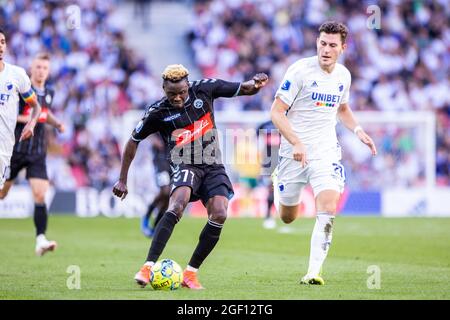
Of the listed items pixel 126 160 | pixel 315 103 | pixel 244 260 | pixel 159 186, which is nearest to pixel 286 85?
pixel 315 103

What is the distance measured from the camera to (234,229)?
65.8 feet

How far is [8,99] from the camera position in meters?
10.7

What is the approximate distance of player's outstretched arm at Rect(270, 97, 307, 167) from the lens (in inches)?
372

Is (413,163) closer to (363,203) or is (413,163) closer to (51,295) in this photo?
(363,203)

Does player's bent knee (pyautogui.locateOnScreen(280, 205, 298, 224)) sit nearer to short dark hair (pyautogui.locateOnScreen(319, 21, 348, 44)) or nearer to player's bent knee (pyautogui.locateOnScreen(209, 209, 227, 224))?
player's bent knee (pyautogui.locateOnScreen(209, 209, 227, 224))

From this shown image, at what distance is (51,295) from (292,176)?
10.3ft

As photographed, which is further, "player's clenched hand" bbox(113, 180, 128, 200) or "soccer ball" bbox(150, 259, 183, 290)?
"player's clenched hand" bbox(113, 180, 128, 200)

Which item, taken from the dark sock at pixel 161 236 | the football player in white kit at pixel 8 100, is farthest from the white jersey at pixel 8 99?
the dark sock at pixel 161 236

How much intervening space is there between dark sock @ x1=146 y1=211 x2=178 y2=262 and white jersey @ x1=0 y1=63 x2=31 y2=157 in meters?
2.64

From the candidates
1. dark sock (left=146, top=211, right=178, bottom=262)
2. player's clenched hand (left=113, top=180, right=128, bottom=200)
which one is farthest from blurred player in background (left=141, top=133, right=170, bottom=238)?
dark sock (left=146, top=211, right=178, bottom=262)

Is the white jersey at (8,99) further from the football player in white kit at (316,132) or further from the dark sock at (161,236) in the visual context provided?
the football player in white kit at (316,132)

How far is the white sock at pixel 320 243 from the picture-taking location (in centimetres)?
959

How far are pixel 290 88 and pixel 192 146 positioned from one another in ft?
4.13

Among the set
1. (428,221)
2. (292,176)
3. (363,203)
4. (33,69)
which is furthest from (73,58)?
(292,176)
